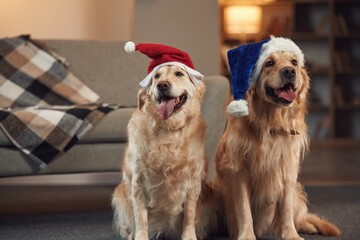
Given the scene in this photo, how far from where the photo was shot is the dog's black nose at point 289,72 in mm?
2197

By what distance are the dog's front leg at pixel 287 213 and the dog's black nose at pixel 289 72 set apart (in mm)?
466

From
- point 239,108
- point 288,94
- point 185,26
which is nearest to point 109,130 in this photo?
point 239,108

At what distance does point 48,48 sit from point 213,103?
1.29 m

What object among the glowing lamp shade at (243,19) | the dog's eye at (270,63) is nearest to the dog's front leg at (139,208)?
the dog's eye at (270,63)

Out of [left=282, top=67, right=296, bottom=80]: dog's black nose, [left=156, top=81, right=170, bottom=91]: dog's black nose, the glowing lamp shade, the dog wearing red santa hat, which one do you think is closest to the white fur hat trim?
the dog wearing red santa hat

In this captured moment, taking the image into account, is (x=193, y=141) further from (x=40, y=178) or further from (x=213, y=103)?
(x=40, y=178)

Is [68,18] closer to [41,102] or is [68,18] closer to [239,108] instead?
[41,102]

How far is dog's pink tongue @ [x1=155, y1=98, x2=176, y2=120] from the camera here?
2.26 m

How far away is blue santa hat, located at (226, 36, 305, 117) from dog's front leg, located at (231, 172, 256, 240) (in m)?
0.29

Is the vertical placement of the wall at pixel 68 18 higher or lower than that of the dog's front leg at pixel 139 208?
higher

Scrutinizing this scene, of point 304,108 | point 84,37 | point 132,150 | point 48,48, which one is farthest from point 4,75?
point 304,108

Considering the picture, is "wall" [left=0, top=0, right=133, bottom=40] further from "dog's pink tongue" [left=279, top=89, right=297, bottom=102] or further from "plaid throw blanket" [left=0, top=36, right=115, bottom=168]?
"dog's pink tongue" [left=279, top=89, right=297, bottom=102]

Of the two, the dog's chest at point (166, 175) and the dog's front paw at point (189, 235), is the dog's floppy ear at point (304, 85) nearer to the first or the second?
the dog's chest at point (166, 175)

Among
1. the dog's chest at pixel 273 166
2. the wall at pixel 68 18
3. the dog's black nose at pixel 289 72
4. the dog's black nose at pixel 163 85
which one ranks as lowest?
the dog's chest at pixel 273 166
